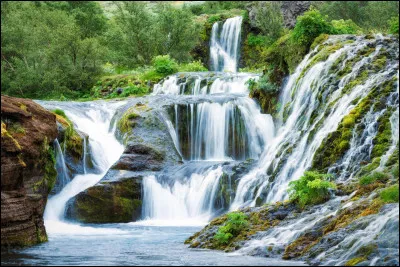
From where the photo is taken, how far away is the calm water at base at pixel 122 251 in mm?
9898

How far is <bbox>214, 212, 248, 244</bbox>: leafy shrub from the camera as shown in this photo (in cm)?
1155

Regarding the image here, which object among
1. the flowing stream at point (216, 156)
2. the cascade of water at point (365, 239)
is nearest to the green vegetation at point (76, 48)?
the flowing stream at point (216, 156)

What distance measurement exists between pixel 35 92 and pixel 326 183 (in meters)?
25.8

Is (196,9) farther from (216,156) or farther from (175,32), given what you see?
(216,156)

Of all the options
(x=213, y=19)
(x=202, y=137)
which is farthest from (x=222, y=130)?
(x=213, y=19)

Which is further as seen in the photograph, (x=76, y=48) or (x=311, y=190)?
(x=76, y=48)

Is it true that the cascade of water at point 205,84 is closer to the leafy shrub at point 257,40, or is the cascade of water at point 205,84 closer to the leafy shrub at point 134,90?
the leafy shrub at point 134,90

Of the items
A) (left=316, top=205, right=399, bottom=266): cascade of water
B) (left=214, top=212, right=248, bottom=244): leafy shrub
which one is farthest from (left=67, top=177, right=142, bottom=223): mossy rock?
(left=316, top=205, right=399, bottom=266): cascade of water

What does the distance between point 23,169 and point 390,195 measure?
24.5ft

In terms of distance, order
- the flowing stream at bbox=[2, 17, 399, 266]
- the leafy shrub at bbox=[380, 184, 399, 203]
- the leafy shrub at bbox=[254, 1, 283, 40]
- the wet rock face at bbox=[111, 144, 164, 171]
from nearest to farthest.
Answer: the leafy shrub at bbox=[380, 184, 399, 203]
the flowing stream at bbox=[2, 17, 399, 266]
the wet rock face at bbox=[111, 144, 164, 171]
the leafy shrub at bbox=[254, 1, 283, 40]

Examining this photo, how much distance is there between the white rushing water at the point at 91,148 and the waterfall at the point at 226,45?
16373 mm

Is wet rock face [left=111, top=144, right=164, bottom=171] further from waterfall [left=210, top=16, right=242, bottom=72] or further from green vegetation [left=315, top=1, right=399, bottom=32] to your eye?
green vegetation [left=315, top=1, right=399, bottom=32]

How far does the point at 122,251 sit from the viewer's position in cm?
1162

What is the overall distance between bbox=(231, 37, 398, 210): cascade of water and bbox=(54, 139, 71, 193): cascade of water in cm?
604
